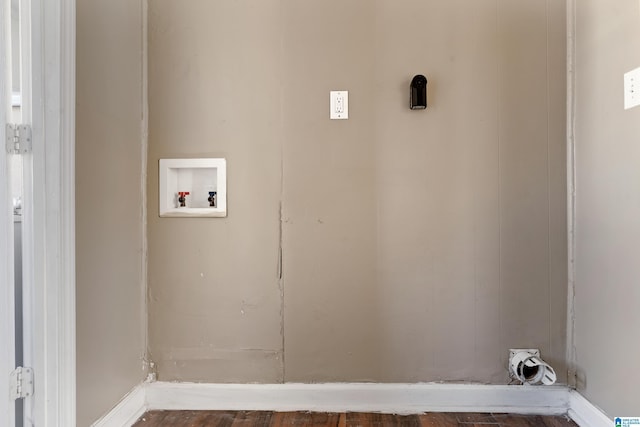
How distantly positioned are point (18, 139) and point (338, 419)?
4.99 ft

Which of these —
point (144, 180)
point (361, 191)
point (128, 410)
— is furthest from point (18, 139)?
point (361, 191)

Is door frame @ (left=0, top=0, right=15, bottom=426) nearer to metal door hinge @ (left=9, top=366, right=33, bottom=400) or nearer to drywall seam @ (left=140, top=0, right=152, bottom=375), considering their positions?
metal door hinge @ (left=9, top=366, right=33, bottom=400)

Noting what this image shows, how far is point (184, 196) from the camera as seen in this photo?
1.60m

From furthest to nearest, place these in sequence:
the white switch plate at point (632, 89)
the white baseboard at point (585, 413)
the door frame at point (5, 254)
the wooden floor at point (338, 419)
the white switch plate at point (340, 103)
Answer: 1. the white switch plate at point (340, 103)
2. the wooden floor at point (338, 419)
3. the white baseboard at point (585, 413)
4. the white switch plate at point (632, 89)
5. the door frame at point (5, 254)

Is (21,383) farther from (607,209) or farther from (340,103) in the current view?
(607,209)

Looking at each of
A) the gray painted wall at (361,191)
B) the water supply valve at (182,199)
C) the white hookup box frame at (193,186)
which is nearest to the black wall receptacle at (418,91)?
the gray painted wall at (361,191)

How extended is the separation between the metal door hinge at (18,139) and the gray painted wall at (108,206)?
138mm

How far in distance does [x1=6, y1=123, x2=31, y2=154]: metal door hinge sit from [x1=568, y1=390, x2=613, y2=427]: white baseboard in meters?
2.19

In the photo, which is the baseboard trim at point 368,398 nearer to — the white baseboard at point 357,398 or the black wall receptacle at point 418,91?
the white baseboard at point 357,398

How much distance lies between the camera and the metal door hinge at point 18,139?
1.05 meters

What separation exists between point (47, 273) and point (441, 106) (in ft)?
5.23

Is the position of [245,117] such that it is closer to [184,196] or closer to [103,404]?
[184,196]

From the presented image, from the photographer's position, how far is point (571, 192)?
149 centimetres

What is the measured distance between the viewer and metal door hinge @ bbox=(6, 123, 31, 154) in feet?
3.44
